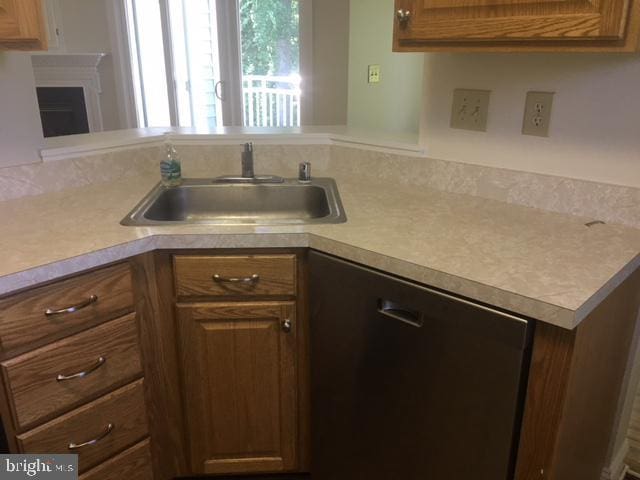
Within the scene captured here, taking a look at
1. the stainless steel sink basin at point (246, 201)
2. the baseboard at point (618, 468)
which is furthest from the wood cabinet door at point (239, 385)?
the baseboard at point (618, 468)

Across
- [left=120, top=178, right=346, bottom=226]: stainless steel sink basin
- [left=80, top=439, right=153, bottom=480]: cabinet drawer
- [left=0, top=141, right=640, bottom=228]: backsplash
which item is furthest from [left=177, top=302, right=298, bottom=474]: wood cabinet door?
[left=0, top=141, right=640, bottom=228]: backsplash

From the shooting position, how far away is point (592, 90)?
134 centimetres

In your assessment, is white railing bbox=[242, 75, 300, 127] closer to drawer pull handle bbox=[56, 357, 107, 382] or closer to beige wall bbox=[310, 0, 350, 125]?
beige wall bbox=[310, 0, 350, 125]

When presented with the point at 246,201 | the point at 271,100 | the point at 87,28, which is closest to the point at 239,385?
the point at 246,201

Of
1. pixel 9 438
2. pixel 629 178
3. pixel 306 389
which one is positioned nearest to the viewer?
pixel 9 438

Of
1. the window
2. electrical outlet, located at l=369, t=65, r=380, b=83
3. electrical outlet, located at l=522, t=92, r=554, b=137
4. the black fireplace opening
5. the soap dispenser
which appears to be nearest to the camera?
electrical outlet, located at l=522, t=92, r=554, b=137

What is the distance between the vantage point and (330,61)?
401cm

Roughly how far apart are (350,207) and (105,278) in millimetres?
695

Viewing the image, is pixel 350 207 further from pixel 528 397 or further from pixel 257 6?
pixel 257 6

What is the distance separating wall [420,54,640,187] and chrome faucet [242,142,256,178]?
62 cm

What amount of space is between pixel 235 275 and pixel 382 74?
2.97 metres

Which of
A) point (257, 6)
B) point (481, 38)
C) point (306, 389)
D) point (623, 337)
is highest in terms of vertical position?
point (257, 6)

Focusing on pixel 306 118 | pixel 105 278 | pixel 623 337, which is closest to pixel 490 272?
pixel 623 337

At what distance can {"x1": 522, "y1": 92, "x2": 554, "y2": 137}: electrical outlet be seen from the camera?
143cm
